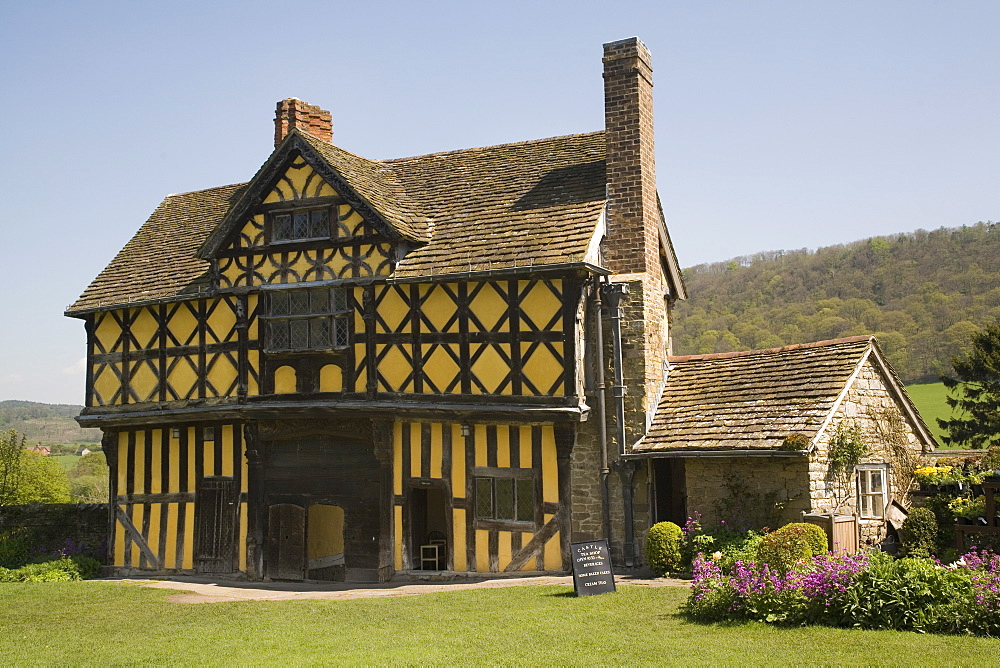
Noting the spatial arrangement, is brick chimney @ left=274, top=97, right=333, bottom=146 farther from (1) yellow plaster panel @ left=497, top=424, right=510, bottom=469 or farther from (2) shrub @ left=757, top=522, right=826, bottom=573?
(2) shrub @ left=757, top=522, right=826, bottom=573

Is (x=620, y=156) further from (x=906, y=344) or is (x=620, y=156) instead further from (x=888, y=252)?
(x=888, y=252)

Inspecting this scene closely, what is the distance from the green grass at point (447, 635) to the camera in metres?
9.48

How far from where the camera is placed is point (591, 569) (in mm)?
13609

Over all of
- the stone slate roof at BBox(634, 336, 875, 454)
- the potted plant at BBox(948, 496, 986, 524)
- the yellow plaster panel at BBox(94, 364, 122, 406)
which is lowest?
the potted plant at BBox(948, 496, 986, 524)

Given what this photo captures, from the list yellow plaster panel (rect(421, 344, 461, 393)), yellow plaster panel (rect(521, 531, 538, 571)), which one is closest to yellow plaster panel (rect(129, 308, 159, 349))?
yellow plaster panel (rect(421, 344, 461, 393))

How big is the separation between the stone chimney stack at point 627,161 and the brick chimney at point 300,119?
7401 millimetres

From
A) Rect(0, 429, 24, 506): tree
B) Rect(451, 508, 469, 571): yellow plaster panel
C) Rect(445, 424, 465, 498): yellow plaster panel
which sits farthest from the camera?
Rect(0, 429, 24, 506): tree

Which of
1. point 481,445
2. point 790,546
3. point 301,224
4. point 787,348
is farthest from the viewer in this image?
point 301,224

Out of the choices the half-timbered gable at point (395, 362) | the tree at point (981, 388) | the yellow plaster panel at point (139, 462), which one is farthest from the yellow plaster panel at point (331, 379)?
the tree at point (981, 388)

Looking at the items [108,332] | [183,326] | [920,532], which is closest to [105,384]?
[108,332]

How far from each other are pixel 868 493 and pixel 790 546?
164 inches

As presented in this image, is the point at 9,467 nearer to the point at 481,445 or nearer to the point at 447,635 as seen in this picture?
the point at 481,445

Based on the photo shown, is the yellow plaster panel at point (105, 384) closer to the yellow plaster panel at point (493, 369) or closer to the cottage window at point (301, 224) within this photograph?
the cottage window at point (301, 224)

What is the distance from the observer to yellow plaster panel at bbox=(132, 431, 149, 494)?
68.8 ft
